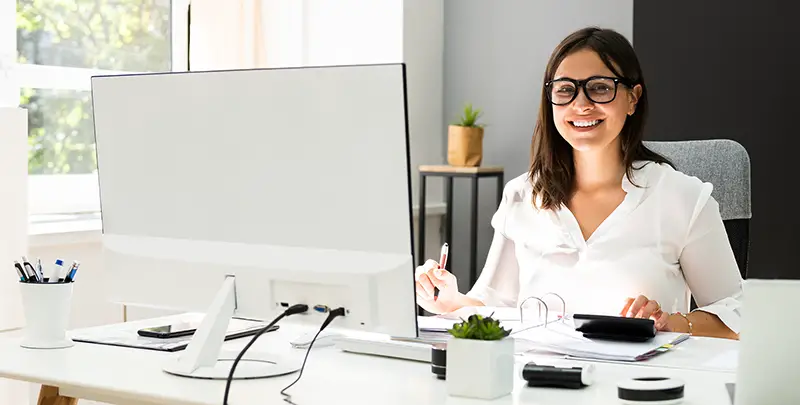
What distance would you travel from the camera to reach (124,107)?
1552mm

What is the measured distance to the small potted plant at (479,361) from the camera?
1.30 m

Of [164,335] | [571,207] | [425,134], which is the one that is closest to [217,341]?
[164,335]

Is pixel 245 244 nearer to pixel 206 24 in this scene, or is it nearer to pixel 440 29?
pixel 206 24

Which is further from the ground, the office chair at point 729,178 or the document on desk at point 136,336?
the office chair at point 729,178

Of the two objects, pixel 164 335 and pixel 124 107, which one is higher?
pixel 124 107

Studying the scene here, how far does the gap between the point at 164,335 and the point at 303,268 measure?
1.44 ft

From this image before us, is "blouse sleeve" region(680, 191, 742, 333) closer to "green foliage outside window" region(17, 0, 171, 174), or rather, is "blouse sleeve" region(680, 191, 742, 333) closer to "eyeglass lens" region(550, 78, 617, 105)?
"eyeglass lens" region(550, 78, 617, 105)

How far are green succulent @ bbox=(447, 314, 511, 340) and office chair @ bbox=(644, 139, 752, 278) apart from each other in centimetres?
117

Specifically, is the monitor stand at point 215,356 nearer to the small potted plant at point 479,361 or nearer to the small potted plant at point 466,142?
the small potted plant at point 479,361

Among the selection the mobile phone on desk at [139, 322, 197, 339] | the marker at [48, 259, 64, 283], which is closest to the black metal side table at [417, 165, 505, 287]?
the mobile phone on desk at [139, 322, 197, 339]

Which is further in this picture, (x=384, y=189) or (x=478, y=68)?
(x=478, y=68)

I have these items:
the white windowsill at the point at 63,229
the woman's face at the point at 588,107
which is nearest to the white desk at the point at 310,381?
the woman's face at the point at 588,107

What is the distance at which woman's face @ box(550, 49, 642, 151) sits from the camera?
7.22ft

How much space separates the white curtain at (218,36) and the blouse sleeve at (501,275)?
141cm
